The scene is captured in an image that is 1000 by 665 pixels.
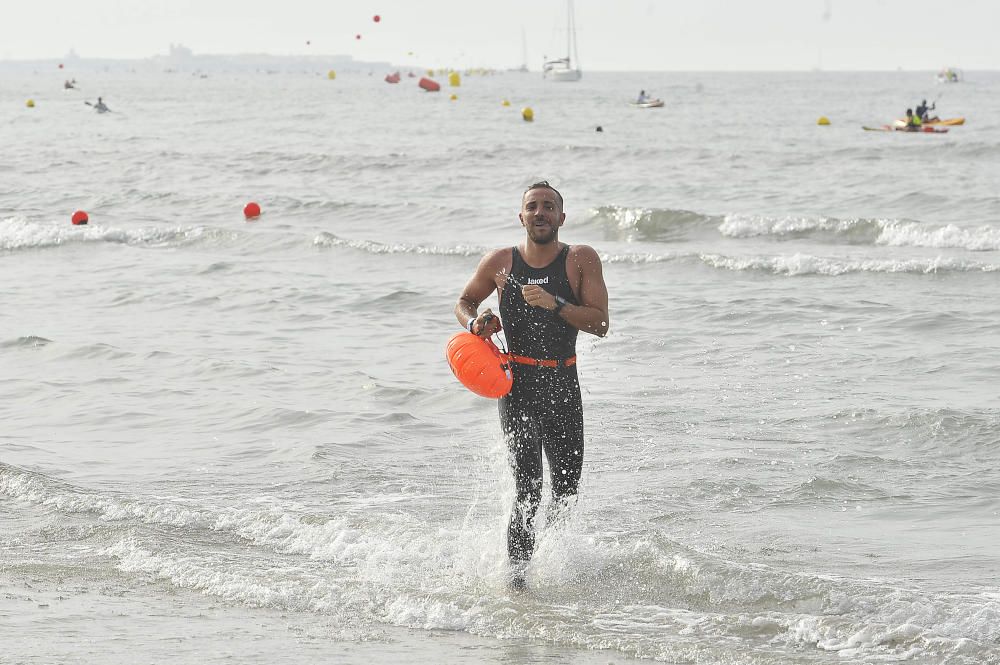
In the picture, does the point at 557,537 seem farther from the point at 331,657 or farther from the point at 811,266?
the point at 811,266

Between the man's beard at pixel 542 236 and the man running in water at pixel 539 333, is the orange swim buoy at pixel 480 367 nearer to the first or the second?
the man running in water at pixel 539 333

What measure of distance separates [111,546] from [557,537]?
7.57ft

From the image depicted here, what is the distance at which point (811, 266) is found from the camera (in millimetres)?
17094

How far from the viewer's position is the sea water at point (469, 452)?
5.47 metres

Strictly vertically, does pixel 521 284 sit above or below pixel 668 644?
above

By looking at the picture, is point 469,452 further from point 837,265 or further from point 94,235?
point 94,235

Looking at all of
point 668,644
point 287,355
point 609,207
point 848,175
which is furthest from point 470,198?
point 668,644

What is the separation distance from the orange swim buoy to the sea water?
939 millimetres

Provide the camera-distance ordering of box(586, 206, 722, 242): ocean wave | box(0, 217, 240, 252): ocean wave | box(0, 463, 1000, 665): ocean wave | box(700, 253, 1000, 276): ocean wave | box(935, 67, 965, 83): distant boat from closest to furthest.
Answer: box(0, 463, 1000, 665): ocean wave < box(700, 253, 1000, 276): ocean wave < box(0, 217, 240, 252): ocean wave < box(586, 206, 722, 242): ocean wave < box(935, 67, 965, 83): distant boat

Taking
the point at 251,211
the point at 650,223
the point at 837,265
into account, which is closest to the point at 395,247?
the point at 650,223

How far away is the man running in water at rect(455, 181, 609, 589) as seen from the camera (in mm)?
5523

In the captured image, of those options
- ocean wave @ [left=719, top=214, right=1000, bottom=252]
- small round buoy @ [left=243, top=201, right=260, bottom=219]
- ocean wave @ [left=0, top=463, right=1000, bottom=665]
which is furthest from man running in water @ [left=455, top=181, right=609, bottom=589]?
small round buoy @ [left=243, top=201, right=260, bottom=219]

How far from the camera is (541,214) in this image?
5.49 m

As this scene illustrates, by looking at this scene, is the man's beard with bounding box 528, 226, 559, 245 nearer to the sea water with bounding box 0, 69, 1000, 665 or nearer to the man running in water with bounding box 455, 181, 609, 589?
the man running in water with bounding box 455, 181, 609, 589
